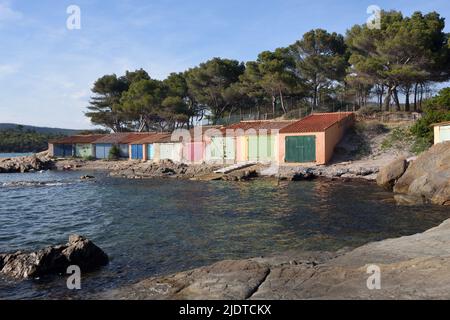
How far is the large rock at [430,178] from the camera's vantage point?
19.5 meters

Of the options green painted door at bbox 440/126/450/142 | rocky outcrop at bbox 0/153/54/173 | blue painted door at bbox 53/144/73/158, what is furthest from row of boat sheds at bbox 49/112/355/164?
blue painted door at bbox 53/144/73/158

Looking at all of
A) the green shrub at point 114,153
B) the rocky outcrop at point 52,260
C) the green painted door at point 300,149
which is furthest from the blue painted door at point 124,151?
the rocky outcrop at point 52,260

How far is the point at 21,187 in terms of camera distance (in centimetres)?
3234

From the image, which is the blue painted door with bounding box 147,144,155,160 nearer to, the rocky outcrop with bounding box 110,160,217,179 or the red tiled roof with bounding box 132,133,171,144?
the red tiled roof with bounding box 132,133,171,144

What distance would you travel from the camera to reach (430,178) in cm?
2061

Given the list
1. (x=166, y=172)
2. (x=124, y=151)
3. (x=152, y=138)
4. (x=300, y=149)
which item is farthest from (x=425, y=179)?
(x=124, y=151)

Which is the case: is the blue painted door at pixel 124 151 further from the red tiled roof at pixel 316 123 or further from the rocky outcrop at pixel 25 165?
the red tiled roof at pixel 316 123

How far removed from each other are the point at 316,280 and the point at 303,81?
159 feet

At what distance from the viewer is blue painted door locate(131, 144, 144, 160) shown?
53.9 m

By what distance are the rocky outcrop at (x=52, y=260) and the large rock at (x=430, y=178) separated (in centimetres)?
1563

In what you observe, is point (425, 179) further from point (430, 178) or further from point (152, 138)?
point (152, 138)

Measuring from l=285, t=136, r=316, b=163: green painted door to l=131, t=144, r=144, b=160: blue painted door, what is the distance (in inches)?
910

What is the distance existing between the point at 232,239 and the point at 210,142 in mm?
31663

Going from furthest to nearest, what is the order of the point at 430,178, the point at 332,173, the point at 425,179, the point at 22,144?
the point at 22,144
the point at 332,173
the point at 425,179
the point at 430,178
